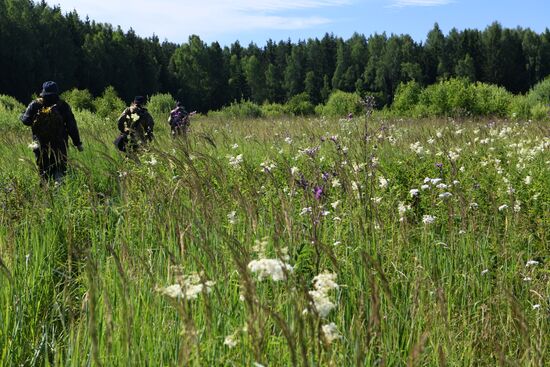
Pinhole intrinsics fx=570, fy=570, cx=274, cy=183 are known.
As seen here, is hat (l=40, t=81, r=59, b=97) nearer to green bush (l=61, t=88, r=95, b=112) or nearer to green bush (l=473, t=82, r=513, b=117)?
green bush (l=61, t=88, r=95, b=112)

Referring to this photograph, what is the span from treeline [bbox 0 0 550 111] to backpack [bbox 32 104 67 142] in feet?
159

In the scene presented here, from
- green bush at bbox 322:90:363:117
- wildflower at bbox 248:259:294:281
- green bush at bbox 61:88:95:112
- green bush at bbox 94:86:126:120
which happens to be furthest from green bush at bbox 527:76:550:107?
wildflower at bbox 248:259:294:281

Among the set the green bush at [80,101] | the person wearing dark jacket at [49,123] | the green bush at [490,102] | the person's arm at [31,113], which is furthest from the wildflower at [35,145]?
the green bush at [490,102]

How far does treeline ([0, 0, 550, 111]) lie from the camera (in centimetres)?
5525

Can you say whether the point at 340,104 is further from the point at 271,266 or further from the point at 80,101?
the point at 271,266

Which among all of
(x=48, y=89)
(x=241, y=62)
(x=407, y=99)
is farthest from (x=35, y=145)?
(x=241, y=62)

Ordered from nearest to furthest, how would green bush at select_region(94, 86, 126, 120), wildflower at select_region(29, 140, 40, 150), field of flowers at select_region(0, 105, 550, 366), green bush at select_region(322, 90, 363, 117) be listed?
field of flowers at select_region(0, 105, 550, 366) → wildflower at select_region(29, 140, 40, 150) → green bush at select_region(94, 86, 126, 120) → green bush at select_region(322, 90, 363, 117)

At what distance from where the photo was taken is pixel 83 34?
64.0 metres

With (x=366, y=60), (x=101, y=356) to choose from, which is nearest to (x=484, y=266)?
(x=101, y=356)

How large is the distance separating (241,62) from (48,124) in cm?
8335

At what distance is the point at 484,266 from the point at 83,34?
221ft

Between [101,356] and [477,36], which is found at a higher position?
[477,36]

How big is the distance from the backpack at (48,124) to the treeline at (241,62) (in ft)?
159

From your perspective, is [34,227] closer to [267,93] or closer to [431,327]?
[431,327]
